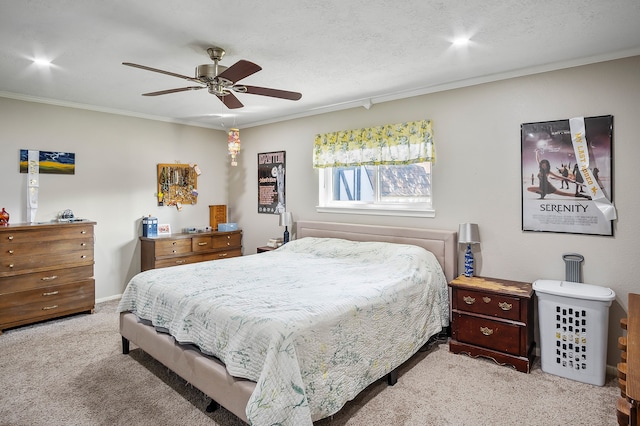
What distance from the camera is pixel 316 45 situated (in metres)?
2.67

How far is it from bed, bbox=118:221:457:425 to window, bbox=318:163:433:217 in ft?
1.39

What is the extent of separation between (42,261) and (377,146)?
384cm

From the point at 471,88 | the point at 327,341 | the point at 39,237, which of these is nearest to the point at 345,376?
the point at 327,341

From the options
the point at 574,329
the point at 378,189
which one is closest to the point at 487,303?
the point at 574,329

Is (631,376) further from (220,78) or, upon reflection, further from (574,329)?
(220,78)

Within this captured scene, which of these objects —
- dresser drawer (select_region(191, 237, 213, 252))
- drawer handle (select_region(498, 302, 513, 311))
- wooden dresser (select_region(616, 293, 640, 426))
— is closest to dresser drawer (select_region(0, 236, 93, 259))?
dresser drawer (select_region(191, 237, 213, 252))

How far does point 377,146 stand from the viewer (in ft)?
13.5

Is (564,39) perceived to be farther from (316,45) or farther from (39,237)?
(39,237)

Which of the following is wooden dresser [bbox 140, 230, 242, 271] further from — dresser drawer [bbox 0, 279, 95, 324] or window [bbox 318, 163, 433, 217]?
window [bbox 318, 163, 433, 217]

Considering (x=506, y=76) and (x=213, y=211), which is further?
(x=213, y=211)

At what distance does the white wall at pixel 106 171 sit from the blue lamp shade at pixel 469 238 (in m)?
4.02

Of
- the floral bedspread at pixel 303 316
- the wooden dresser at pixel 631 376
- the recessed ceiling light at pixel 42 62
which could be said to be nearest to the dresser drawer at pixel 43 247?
the floral bedspread at pixel 303 316

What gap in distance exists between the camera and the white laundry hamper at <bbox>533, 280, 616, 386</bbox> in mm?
2576

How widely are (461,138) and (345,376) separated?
A: 2.54 m
